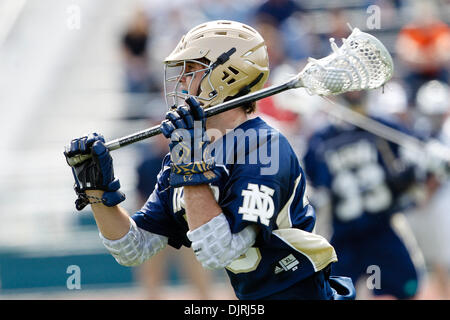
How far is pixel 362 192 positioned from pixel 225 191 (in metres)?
2.74

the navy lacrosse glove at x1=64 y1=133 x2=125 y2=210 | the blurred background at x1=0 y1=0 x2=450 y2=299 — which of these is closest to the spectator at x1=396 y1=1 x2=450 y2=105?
the blurred background at x1=0 y1=0 x2=450 y2=299

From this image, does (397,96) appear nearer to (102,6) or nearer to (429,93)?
(429,93)

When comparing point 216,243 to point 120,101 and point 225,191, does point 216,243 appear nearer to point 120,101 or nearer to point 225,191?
point 225,191

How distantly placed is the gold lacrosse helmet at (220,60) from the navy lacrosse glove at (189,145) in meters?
0.26

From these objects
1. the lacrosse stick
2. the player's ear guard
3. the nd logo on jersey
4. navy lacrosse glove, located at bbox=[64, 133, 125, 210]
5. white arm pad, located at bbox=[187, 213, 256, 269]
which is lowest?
the player's ear guard

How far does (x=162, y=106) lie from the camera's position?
7449 mm

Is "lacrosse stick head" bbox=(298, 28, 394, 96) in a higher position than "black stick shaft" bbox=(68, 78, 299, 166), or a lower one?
higher

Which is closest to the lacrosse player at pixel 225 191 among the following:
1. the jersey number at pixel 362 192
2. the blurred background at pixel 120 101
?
the jersey number at pixel 362 192

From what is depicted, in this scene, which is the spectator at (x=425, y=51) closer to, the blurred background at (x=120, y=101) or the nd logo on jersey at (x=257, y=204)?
the blurred background at (x=120, y=101)

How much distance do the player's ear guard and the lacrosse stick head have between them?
78 centimetres

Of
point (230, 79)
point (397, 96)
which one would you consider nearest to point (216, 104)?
point (230, 79)

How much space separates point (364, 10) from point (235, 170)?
228 inches

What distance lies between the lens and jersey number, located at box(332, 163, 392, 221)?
563 centimetres

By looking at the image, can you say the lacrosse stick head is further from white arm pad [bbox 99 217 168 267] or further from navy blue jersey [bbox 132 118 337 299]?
white arm pad [bbox 99 217 168 267]
